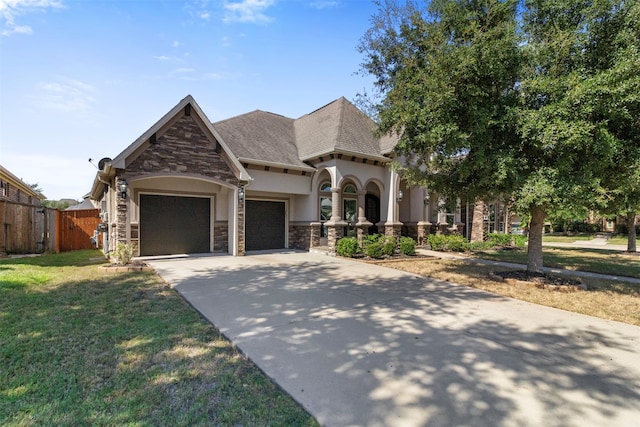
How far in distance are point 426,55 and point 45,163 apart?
3282 centimetres

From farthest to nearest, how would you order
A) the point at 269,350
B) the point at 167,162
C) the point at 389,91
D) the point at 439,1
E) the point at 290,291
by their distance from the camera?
the point at 167,162, the point at 389,91, the point at 439,1, the point at 290,291, the point at 269,350

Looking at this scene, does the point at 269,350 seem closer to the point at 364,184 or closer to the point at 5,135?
the point at 364,184

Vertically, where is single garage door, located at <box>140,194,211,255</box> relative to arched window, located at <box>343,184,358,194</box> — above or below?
below

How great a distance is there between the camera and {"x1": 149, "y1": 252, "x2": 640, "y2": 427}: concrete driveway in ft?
9.00

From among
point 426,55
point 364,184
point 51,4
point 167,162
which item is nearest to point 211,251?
point 167,162

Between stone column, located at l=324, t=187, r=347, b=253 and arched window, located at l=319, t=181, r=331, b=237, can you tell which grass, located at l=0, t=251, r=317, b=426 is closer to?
stone column, located at l=324, t=187, r=347, b=253

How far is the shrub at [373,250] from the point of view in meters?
12.0

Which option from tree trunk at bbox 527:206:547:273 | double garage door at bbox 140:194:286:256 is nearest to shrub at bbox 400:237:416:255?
tree trunk at bbox 527:206:547:273

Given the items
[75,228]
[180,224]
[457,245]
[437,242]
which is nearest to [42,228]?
[75,228]

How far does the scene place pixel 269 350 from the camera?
3.84 m

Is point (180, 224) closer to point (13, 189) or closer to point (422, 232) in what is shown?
point (422, 232)

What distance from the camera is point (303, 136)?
650 inches

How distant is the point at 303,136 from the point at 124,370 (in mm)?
14488

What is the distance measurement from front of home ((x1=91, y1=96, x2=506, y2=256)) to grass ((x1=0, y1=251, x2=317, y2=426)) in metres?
6.17
